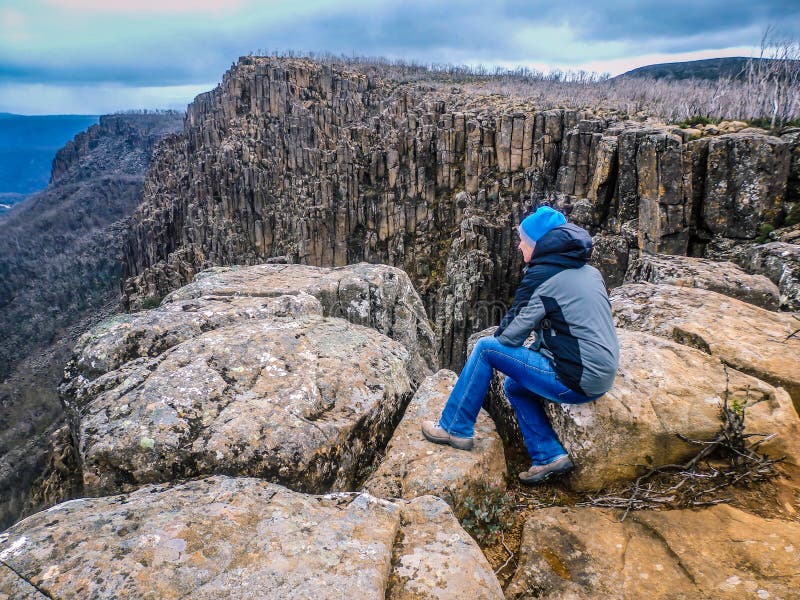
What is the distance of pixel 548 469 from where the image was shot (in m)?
4.81

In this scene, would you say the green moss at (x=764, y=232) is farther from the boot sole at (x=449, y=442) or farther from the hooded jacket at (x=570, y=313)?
the boot sole at (x=449, y=442)

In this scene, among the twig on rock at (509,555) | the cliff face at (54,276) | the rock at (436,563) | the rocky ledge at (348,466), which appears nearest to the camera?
the rocky ledge at (348,466)

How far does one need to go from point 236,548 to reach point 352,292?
232 inches

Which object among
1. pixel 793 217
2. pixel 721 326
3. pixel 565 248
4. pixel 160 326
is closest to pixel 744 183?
pixel 793 217

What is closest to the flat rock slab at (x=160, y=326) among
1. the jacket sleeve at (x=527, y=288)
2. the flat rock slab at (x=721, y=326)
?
the jacket sleeve at (x=527, y=288)

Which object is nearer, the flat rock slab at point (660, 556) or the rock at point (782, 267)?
the flat rock slab at point (660, 556)

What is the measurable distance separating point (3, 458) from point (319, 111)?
6086 cm

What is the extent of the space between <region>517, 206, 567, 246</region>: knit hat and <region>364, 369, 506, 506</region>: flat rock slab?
2460 millimetres

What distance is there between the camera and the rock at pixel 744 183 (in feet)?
64.0

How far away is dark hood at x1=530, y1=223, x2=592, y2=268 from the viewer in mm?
4527

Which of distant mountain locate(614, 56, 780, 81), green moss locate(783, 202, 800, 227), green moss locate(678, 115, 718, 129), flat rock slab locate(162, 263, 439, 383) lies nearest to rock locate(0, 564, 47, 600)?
flat rock slab locate(162, 263, 439, 383)

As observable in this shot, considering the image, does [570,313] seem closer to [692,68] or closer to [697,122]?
[697,122]

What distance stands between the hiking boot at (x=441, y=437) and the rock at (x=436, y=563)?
110 cm

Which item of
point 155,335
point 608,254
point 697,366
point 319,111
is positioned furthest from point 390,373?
point 319,111
